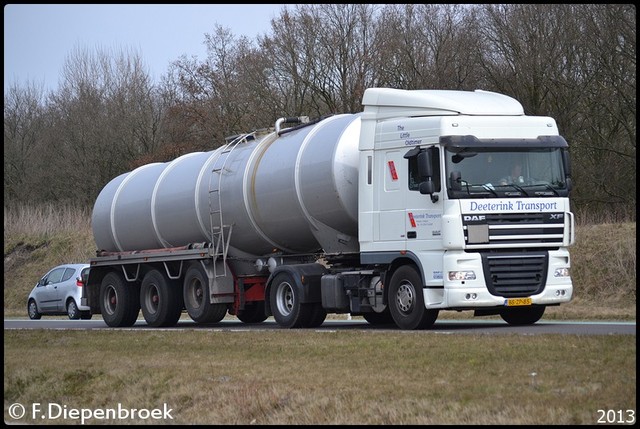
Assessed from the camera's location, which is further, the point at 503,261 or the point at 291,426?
the point at 503,261

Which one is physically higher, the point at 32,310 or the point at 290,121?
the point at 290,121

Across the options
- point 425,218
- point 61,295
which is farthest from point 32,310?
point 425,218

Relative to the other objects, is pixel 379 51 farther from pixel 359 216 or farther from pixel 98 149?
pixel 359 216

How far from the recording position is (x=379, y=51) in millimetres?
43125

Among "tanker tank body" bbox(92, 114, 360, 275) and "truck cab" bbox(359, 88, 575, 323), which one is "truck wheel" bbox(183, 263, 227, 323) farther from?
"truck cab" bbox(359, 88, 575, 323)

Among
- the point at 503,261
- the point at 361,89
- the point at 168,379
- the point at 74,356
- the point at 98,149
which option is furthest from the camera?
the point at 98,149

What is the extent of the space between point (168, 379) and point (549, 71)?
27562mm

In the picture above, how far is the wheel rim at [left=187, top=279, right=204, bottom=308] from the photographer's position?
23.9 meters

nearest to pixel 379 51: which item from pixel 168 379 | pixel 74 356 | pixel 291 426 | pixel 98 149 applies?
pixel 98 149

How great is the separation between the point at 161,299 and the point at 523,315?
8252mm

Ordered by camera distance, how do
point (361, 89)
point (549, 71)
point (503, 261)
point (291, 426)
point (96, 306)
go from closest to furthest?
point (291, 426), point (503, 261), point (96, 306), point (549, 71), point (361, 89)

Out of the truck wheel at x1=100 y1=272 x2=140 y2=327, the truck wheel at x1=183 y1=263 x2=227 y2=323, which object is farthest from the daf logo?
the truck wheel at x1=100 y1=272 x2=140 y2=327

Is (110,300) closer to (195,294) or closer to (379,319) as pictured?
(195,294)

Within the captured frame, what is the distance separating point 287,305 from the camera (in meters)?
21.3
